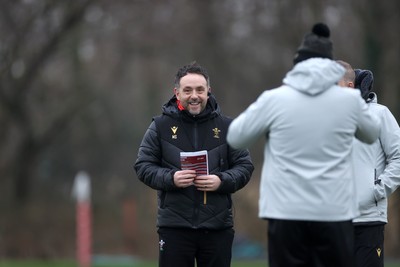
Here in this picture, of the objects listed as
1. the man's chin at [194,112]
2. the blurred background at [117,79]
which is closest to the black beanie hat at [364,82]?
the man's chin at [194,112]

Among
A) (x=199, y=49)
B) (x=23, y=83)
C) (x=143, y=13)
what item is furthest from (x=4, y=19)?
(x=199, y=49)

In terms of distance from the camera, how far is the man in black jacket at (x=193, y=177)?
290 inches

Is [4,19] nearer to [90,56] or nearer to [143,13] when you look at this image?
[143,13]

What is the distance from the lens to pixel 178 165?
7438 millimetres

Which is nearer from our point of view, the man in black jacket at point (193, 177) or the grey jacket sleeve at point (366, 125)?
the grey jacket sleeve at point (366, 125)

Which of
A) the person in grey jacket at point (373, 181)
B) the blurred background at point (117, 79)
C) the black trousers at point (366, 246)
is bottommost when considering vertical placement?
the black trousers at point (366, 246)

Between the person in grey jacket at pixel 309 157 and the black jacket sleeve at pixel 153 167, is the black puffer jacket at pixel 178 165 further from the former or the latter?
the person in grey jacket at pixel 309 157

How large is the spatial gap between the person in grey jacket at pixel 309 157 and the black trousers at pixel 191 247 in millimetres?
1254

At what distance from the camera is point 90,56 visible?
3191 cm

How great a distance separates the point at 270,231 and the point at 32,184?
2322 centimetres

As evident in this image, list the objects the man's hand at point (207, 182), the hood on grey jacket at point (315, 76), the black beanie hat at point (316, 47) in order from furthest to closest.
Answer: the man's hand at point (207, 182) < the black beanie hat at point (316, 47) < the hood on grey jacket at point (315, 76)

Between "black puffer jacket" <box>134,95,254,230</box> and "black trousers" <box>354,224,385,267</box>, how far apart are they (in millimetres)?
986

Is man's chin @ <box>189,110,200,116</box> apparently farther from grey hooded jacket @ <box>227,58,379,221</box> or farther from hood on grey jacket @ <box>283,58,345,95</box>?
hood on grey jacket @ <box>283,58,345,95</box>

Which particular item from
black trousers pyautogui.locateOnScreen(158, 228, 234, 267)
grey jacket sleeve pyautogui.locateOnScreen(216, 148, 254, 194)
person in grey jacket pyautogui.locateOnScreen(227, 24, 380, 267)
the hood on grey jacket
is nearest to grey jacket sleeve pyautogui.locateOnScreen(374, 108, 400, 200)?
grey jacket sleeve pyautogui.locateOnScreen(216, 148, 254, 194)
